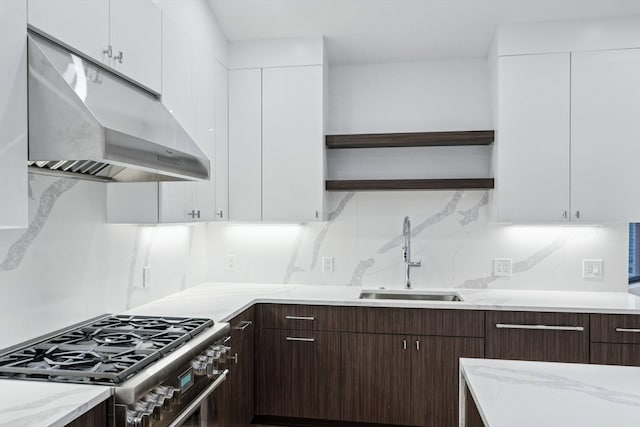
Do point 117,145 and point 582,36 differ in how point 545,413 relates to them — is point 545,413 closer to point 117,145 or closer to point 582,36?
point 117,145

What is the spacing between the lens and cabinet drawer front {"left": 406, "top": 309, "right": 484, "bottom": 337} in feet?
9.51

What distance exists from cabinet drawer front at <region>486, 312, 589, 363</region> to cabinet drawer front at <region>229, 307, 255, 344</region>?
4.75 ft

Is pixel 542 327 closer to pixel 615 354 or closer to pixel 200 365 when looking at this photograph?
pixel 615 354

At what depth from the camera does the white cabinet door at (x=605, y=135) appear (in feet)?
9.85

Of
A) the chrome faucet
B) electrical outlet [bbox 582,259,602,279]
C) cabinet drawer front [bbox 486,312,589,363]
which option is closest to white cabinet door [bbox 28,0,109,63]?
the chrome faucet

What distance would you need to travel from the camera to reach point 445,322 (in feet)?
9.59

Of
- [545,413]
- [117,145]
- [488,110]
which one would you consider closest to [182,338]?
[117,145]

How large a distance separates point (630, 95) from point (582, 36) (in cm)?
48

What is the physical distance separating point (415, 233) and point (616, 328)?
138 cm

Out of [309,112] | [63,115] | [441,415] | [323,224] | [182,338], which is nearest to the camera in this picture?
A: [63,115]

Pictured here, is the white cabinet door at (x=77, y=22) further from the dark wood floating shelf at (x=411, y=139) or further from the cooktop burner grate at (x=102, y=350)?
the dark wood floating shelf at (x=411, y=139)

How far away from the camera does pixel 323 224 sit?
143 inches

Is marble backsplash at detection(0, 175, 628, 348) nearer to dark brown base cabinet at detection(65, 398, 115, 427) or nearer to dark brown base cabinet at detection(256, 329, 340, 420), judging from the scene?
dark brown base cabinet at detection(256, 329, 340, 420)

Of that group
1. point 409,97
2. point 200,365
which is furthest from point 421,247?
point 200,365
